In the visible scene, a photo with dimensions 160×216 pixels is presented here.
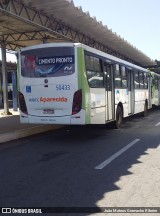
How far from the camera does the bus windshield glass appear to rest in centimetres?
1173

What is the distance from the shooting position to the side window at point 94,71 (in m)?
12.0

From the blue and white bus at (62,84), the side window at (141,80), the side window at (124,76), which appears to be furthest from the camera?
the side window at (141,80)

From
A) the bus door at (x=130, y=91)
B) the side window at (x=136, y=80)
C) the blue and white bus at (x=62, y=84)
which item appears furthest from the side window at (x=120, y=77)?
the side window at (x=136, y=80)

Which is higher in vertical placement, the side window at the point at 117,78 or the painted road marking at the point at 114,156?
the side window at the point at 117,78

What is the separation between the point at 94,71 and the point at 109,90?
5.99ft

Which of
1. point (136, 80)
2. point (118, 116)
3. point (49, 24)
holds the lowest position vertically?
point (118, 116)

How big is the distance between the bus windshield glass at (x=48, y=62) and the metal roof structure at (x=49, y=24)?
249cm

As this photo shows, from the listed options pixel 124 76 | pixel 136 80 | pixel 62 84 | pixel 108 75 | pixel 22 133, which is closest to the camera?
pixel 62 84

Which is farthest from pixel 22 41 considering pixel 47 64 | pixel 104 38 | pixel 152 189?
pixel 152 189

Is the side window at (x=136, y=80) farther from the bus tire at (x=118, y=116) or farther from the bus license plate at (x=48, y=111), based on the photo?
the bus license plate at (x=48, y=111)

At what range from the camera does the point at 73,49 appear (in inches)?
456

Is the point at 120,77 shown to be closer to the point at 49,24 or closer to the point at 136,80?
the point at 136,80

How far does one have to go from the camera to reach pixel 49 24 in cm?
1959

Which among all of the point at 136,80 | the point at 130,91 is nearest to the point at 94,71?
the point at 130,91
